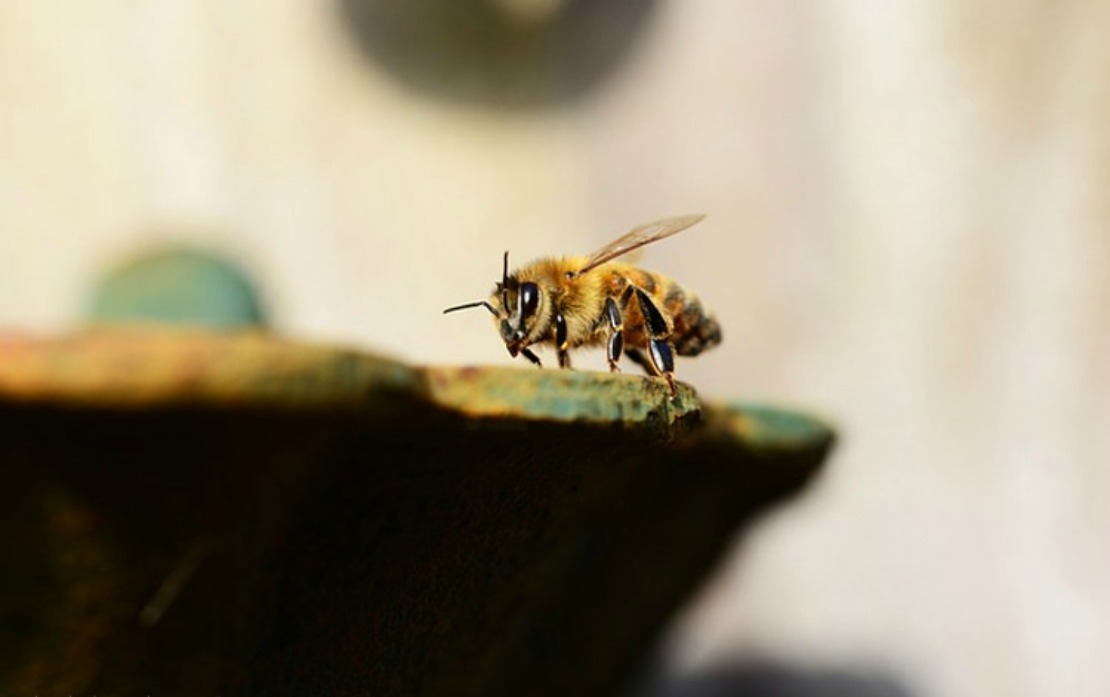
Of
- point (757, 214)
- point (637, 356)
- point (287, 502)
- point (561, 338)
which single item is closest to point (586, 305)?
point (561, 338)

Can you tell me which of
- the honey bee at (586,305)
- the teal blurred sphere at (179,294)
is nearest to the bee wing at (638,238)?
the honey bee at (586,305)

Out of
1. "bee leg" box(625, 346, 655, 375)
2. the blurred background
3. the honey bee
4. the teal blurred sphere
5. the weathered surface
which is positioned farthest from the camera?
the blurred background

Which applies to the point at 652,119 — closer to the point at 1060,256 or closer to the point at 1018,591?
the point at 1060,256

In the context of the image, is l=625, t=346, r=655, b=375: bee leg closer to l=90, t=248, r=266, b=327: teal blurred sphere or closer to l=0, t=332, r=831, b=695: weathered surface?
l=90, t=248, r=266, b=327: teal blurred sphere

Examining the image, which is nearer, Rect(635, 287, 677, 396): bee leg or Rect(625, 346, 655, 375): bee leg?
Rect(635, 287, 677, 396): bee leg

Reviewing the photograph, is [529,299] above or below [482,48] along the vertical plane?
below

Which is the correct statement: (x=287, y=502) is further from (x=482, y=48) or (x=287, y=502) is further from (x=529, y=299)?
(x=482, y=48)

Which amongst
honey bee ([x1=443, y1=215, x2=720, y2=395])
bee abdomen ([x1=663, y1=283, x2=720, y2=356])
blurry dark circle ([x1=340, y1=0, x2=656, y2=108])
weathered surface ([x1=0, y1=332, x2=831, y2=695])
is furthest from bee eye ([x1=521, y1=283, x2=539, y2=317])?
blurry dark circle ([x1=340, y1=0, x2=656, y2=108])
